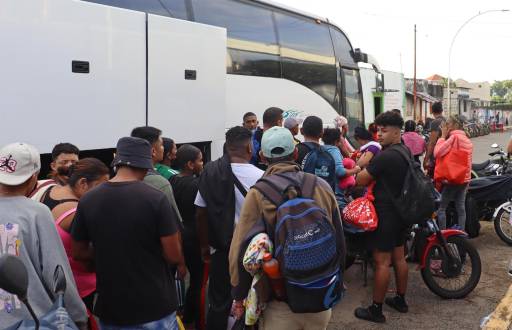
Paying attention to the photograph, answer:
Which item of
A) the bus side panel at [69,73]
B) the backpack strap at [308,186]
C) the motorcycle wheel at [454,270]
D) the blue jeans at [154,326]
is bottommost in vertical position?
the motorcycle wheel at [454,270]

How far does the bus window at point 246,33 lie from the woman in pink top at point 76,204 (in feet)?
14.8

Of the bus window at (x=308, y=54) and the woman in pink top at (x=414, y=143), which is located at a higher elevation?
the bus window at (x=308, y=54)

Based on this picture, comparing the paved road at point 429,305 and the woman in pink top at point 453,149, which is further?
the woman in pink top at point 453,149

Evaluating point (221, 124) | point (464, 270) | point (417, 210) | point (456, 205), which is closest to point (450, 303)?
point (464, 270)

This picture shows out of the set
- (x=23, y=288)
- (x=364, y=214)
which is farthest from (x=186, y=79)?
(x=23, y=288)

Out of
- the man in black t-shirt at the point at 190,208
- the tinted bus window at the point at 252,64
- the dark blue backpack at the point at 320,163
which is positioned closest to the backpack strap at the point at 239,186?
→ the man in black t-shirt at the point at 190,208

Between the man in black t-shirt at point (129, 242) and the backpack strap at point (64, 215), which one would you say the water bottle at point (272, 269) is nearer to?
the man in black t-shirt at point (129, 242)

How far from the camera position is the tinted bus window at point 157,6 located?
5.92 metres

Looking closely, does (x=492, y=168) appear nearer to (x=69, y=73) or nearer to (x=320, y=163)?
(x=320, y=163)

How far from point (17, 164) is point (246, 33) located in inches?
245

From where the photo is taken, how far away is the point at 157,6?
6477mm

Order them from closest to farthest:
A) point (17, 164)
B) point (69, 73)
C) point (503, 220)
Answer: point (17, 164), point (69, 73), point (503, 220)

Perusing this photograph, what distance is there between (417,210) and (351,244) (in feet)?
2.63

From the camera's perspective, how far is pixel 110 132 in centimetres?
534
